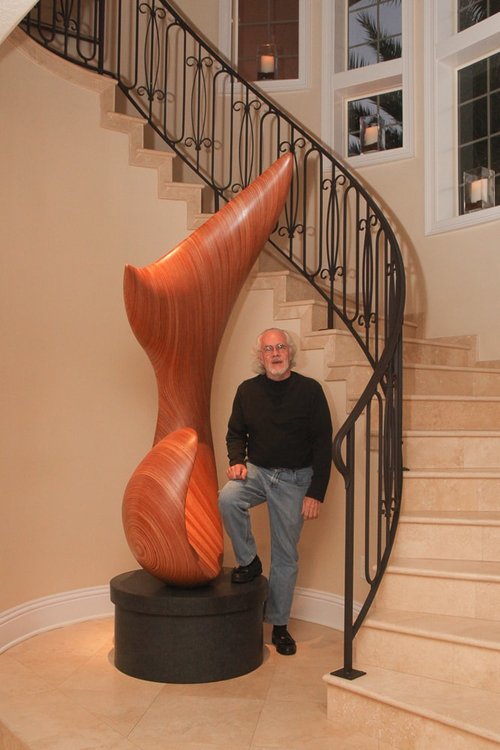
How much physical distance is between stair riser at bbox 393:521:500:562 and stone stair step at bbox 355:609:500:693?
298 millimetres

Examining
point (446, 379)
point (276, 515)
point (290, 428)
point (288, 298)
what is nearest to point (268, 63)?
point (288, 298)

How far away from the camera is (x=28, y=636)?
382cm

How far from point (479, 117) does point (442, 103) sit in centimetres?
27

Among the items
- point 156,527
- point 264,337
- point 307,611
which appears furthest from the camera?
point 307,611

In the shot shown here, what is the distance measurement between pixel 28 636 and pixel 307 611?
1396mm

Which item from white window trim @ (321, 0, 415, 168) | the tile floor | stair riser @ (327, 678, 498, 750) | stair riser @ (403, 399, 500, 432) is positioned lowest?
the tile floor

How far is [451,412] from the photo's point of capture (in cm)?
410

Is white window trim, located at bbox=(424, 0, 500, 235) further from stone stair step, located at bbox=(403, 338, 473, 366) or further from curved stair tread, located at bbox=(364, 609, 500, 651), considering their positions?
curved stair tread, located at bbox=(364, 609, 500, 651)

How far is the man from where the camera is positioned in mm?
3477

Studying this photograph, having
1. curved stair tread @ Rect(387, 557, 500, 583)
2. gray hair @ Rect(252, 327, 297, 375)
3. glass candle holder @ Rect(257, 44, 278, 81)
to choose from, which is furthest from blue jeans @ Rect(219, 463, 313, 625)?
glass candle holder @ Rect(257, 44, 278, 81)

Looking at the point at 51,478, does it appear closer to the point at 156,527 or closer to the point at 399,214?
the point at 156,527

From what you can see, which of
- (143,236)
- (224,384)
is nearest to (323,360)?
(224,384)

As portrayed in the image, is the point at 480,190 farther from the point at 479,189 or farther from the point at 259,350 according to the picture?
the point at 259,350

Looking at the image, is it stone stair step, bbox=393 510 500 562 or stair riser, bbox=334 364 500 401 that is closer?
stone stair step, bbox=393 510 500 562
